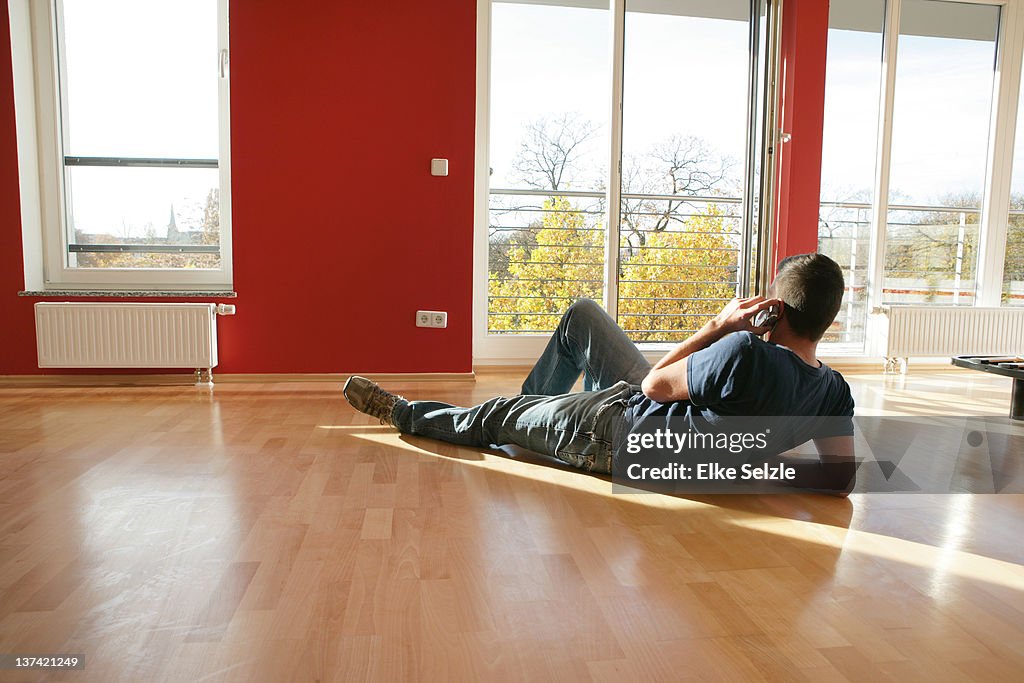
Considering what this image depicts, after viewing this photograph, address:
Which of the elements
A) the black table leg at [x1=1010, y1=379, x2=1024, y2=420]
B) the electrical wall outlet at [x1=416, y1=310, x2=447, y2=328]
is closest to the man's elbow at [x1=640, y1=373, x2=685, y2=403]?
the black table leg at [x1=1010, y1=379, x2=1024, y2=420]

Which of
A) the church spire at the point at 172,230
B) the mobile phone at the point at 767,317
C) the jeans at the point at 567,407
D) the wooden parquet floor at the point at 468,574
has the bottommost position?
the wooden parquet floor at the point at 468,574

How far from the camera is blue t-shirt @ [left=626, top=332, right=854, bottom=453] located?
1836 millimetres

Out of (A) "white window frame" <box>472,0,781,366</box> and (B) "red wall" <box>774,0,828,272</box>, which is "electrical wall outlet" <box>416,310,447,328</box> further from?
(B) "red wall" <box>774,0,828,272</box>

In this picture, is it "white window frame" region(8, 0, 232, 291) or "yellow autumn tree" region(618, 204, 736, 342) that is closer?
"white window frame" region(8, 0, 232, 291)

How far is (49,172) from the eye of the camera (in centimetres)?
429

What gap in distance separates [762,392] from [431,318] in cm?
282

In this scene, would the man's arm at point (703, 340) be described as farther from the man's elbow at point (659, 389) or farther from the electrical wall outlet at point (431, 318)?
the electrical wall outlet at point (431, 318)

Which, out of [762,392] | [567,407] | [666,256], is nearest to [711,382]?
[762,392]

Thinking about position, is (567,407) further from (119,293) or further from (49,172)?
(49,172)

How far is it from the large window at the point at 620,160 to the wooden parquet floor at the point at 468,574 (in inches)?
96.8

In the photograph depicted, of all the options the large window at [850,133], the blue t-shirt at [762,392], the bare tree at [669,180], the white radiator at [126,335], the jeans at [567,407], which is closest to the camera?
the blue t-shirt at [762,392]

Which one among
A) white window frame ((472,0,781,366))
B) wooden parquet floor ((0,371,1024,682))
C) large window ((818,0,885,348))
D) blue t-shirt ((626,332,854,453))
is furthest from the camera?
large window ((818,0,885,348))

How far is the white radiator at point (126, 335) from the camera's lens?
4.12 meters

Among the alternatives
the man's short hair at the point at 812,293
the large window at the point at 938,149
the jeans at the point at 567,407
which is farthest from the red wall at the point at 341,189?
the large window at the point at 938,149
